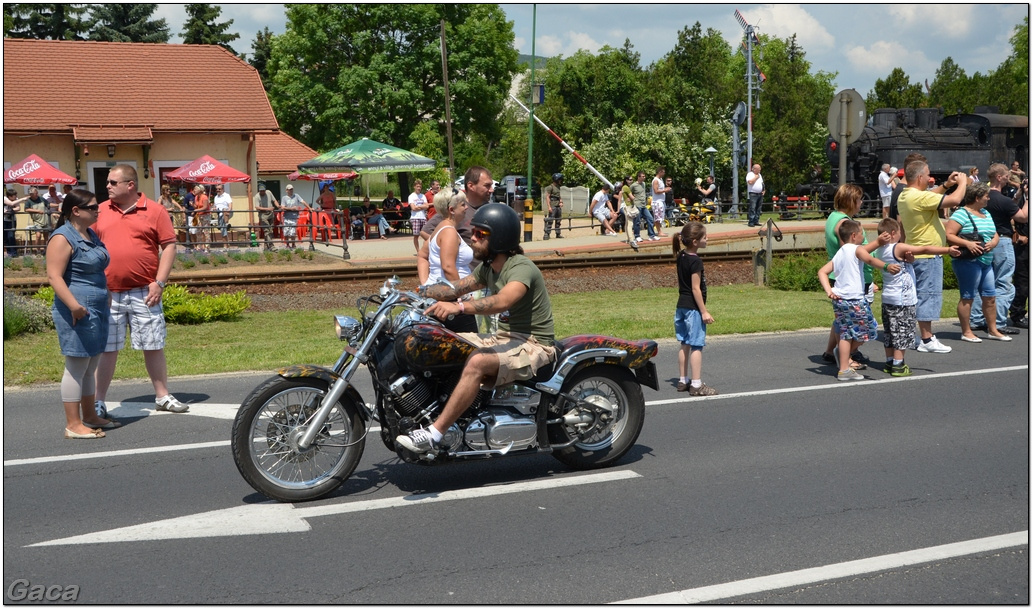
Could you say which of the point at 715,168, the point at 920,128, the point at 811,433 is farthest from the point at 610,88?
the point at 811,433

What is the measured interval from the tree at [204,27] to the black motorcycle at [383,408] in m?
58.8

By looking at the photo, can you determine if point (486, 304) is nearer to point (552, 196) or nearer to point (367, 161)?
point (367, 161)

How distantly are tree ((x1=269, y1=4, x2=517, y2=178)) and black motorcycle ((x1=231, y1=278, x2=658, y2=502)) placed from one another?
40777 mm

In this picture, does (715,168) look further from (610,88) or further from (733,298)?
(733,298)

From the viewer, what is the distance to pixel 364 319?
586 cm

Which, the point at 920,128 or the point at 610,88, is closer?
the point at 920,128

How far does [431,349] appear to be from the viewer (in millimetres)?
5789

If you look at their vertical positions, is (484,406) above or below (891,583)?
above

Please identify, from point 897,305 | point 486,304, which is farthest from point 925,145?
point 486,304

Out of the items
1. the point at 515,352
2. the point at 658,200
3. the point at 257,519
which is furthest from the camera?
the point at 658,200

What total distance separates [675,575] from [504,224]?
2300 millimetres

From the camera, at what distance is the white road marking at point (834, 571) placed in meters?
4.54

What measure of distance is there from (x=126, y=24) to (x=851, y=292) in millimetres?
55777

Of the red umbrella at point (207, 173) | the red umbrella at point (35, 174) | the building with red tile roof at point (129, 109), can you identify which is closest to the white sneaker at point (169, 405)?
the red umbrella at point (207, 173)
